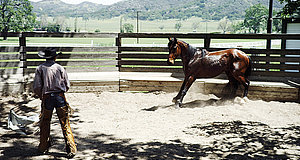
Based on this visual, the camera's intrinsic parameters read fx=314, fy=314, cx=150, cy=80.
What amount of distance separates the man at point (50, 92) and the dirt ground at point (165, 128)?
1.07 ft

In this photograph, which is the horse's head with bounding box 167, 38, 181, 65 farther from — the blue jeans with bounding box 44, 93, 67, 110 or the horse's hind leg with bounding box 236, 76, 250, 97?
the blue jeans with bounding box 44, 93, 67, 110

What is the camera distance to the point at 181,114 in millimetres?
8070

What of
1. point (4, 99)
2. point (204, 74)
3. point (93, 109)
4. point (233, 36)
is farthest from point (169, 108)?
point (4, 99)

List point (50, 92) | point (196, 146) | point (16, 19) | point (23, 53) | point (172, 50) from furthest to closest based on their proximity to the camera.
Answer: point (16, 19)
point (23, 53)
point (172, 50)
point (196, 146)
point (50, 92)

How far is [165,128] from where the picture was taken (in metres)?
7.04

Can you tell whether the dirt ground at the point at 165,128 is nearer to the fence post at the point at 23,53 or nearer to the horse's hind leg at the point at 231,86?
the horse's hind leg at the point at 231,86

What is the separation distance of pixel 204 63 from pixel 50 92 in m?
4.73

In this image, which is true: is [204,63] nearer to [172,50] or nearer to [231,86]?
[172,50]

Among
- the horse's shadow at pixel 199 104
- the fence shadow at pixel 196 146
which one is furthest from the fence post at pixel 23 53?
the horse's shadow at pixel 199 104

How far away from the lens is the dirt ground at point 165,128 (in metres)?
5.48

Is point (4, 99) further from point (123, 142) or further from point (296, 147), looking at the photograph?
point (296, 147)

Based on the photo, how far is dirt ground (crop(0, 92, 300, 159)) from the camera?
5.48 m

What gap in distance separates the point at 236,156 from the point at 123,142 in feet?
6.96

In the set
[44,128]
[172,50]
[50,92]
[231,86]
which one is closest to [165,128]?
[172,50]
